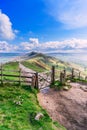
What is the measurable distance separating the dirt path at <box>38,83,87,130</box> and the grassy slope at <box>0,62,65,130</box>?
150cm

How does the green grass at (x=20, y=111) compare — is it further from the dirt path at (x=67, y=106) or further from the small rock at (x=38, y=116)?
the dirt path at (x=67, y=106)

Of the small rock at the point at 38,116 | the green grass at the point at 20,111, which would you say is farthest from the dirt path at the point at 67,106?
the small rock at the point at 38,116

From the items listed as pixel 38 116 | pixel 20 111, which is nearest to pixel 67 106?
pixel 38 116

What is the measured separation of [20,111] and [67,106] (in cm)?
671

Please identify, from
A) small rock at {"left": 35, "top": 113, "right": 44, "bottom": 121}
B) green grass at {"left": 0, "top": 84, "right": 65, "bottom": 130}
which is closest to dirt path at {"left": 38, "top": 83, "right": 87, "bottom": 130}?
green grass at {"left": 0, "top": 84, "right": 65, "bottom": 130}

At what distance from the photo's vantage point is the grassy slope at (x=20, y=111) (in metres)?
20.0

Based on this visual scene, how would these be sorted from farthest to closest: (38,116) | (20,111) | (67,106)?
(67,106)
(20,111)
(38,116)

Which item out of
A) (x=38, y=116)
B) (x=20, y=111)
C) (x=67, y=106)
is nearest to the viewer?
(x=38, y=116)

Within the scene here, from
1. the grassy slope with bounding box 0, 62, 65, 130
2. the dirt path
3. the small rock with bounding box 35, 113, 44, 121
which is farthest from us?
the dirt path

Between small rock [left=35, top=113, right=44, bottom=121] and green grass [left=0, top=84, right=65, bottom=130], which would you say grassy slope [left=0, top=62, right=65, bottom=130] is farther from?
small rock [left=35, top=113, right=44, bottom=121]

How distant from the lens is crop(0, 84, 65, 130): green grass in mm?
20047

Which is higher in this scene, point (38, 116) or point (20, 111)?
point (20, 111)

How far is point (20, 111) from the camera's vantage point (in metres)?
22.6

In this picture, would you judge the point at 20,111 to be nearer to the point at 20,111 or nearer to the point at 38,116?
the point at 20,111
